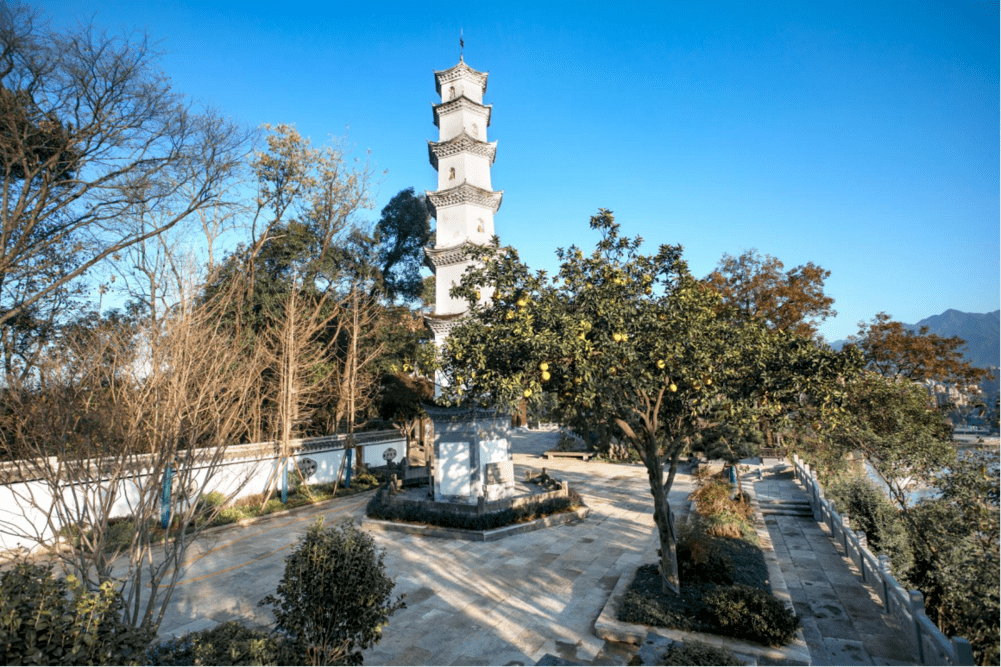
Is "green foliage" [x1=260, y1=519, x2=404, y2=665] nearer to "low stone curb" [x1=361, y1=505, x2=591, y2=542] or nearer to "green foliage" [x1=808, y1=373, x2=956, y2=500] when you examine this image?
"green foliage" [x1=808, y1=373, x2=956, y2=500]

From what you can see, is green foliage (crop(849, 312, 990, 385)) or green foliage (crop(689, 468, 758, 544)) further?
green foliage (crop(849, 312, 990, 385))

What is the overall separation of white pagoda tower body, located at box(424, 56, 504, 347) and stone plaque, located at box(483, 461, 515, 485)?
528 cm

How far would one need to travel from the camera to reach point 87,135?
16641 millimetres

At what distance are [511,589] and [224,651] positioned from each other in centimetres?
612

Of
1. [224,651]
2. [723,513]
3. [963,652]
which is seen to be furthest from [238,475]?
[963,652]

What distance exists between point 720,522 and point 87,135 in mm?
22213

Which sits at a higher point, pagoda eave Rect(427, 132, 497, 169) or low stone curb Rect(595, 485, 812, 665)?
pagoda eave Rect(427, 132, 497, 169)

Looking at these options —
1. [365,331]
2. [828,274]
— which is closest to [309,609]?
[365,331]

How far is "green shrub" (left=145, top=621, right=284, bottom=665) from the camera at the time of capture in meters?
4.78

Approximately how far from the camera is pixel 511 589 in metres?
10.0

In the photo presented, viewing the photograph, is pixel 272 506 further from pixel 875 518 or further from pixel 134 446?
pixel 875 518

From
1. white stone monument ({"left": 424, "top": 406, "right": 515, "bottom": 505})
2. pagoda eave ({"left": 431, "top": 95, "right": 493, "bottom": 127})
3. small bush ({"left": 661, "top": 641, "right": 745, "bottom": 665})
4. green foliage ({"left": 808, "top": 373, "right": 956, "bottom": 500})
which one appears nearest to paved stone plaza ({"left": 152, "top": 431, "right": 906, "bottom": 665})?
small bush ({"left": 661, "top": 641, "right": 745, "bottom": 665})

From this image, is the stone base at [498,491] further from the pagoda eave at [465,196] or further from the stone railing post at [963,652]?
the stone railing post at [963,652]

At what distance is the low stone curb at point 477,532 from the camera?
538 inches
